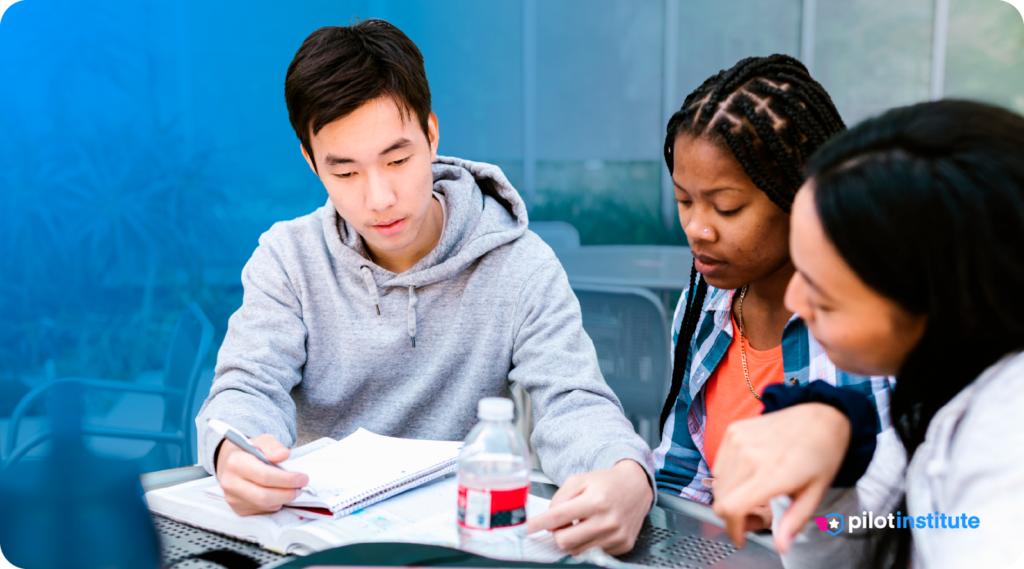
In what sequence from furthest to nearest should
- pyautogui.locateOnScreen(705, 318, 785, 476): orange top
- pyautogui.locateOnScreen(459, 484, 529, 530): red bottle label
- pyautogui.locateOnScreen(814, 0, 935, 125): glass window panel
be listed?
1. pyautogui.locateOnScreen(814, 0, 935, 125): glass window panel
2. pyautogui.locateOnScreen(705, 318, 785, 476): orange top
3. pyautogui.locateOnScreen(459, 484, 529, 530): red bottle label

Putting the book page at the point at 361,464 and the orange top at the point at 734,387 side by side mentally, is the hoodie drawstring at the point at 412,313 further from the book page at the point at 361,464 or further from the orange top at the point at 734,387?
the orange top at the point at 734,387

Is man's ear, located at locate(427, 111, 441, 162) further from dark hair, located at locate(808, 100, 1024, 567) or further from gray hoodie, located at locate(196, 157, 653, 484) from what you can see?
dark hair, located at locate(808, 100, 1024, 567)

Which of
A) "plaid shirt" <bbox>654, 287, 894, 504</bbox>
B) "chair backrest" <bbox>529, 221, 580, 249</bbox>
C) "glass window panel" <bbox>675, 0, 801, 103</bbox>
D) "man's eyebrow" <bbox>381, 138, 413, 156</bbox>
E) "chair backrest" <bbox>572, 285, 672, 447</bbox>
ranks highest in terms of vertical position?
"glass window panel" <bbox>675, 0, 801, 103</bbox>

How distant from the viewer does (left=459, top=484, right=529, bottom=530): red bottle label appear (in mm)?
757

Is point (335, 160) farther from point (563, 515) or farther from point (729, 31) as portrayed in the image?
point (729, 31)

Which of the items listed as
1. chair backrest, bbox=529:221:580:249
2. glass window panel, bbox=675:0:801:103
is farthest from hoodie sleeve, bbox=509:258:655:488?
glass window panel, bbox=675:0:801:103

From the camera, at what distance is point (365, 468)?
100 centimetres

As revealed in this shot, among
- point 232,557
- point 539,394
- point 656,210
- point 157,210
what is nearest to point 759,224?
point 539,394

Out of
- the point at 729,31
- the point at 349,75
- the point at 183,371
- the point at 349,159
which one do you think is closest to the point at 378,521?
the point at 349,159

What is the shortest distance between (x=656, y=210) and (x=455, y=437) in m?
4.33

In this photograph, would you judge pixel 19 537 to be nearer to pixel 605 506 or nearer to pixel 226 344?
pixel 605 506

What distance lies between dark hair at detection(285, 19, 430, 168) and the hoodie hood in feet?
0.55

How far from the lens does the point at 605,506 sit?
0.83 m

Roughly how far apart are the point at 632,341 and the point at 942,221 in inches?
67.5
